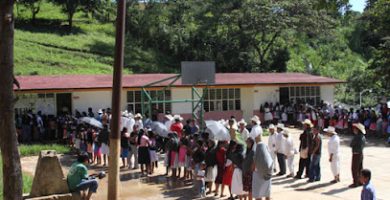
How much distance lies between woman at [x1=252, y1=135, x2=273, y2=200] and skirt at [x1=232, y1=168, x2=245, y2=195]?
0.82 metres

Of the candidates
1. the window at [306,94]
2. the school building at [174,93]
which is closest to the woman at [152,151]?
the school building at [174,93]

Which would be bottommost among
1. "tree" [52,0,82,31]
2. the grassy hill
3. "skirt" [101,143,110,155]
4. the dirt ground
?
the dirt ground

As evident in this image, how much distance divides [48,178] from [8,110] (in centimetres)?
438

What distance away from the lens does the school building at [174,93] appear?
24797mm

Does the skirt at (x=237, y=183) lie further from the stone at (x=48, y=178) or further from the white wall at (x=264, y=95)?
the white wall at (x=264, y=95)

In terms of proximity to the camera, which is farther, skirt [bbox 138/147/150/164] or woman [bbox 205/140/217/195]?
skirt [bbox 138/147/150/164]

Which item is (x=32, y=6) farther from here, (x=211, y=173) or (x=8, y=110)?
(x=8, y=110)

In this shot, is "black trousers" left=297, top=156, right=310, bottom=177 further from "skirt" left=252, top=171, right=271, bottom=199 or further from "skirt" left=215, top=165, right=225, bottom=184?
"skirt" left=252, top=171, right=271, bottom=199

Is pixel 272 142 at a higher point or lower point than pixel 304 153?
higher

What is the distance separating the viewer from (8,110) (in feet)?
21.7

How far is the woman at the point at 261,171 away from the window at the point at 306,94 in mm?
21483

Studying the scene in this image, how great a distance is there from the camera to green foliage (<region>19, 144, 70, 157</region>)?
19.8 metres

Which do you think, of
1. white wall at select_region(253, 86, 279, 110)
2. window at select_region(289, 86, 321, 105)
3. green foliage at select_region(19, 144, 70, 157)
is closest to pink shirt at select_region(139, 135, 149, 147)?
green foliage at select_region(19, 144, 70, 157)

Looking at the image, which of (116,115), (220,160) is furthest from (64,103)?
(116,115)
